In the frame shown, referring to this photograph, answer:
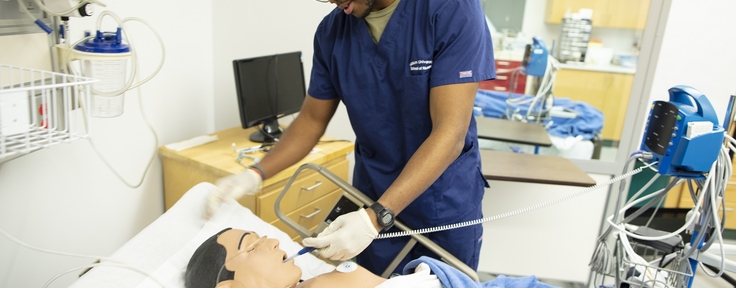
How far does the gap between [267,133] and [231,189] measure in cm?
106

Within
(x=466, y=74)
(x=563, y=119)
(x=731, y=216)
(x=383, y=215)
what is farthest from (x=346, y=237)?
(x=731, y=216)

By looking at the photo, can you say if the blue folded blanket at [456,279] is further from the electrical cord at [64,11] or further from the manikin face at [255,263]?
the electrical cord at [64,11]

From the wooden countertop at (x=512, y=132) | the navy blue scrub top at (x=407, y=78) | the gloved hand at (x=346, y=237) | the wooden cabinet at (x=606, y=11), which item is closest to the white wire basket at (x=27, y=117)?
the gloved hand at (x=346, y=237)

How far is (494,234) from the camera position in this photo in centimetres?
277

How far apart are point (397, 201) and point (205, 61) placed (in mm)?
1755

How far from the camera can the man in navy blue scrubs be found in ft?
4.21

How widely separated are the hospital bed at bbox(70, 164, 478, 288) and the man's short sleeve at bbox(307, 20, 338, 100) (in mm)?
232

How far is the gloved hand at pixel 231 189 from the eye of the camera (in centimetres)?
142

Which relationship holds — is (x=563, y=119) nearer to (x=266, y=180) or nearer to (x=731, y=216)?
(x=731, y=216)

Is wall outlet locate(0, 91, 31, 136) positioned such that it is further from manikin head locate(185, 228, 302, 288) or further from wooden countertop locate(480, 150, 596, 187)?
wooden countertop locate(480, 150, 596, 187)

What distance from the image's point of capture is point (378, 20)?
57.0 inches

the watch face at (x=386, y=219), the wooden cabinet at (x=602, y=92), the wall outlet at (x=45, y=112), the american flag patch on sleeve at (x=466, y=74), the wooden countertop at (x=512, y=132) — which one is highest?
the american flag patch on sleeve at (x=466, y=74)

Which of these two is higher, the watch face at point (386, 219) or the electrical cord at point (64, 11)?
the electrical cord at point (64, 11)

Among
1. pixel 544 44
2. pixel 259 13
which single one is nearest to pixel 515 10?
pixel 544 44
